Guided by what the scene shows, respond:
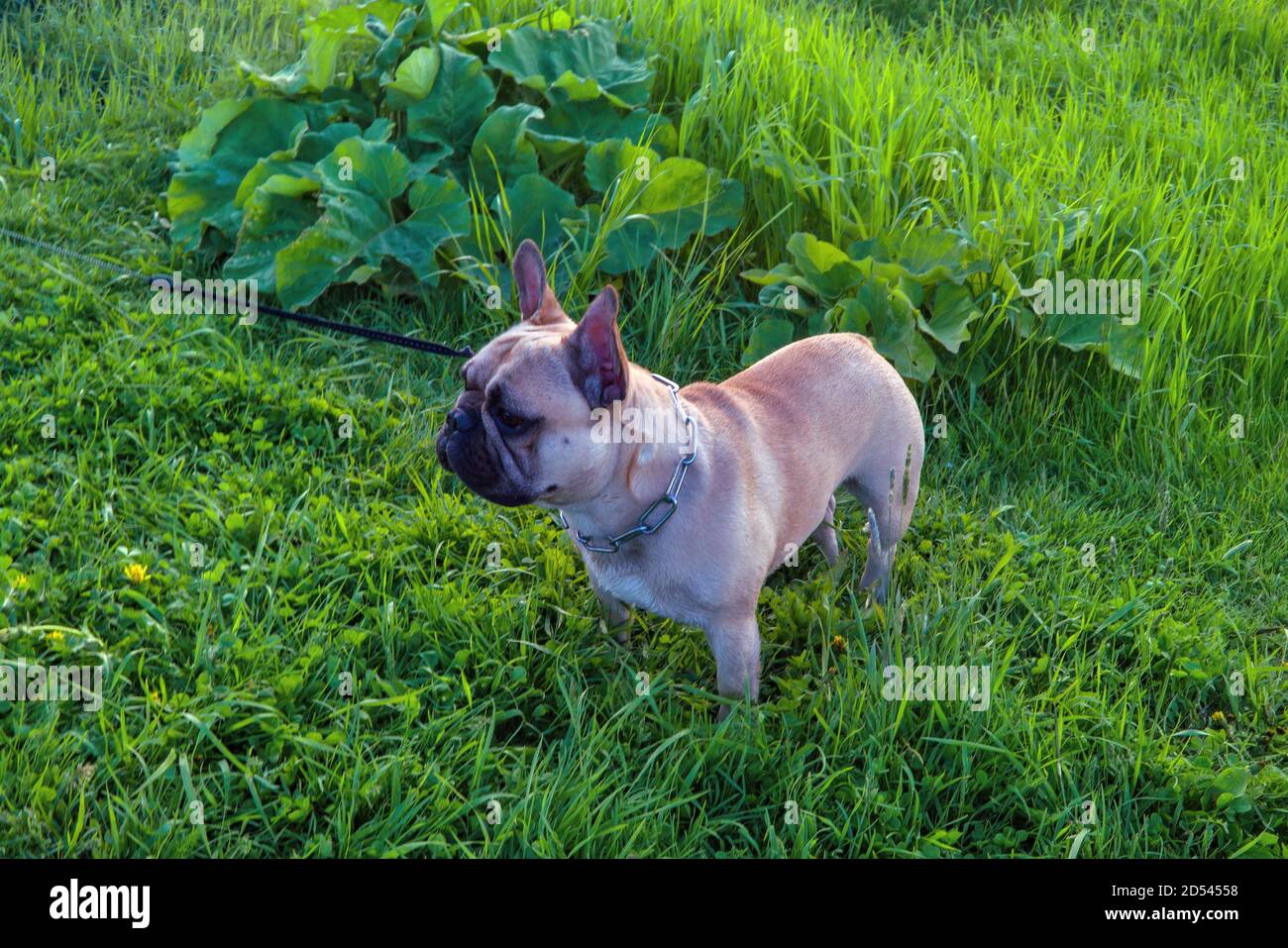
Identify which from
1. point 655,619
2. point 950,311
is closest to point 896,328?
point 950,311

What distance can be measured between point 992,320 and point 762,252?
109 cm

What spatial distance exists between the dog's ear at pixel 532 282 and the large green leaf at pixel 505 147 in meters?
1.82

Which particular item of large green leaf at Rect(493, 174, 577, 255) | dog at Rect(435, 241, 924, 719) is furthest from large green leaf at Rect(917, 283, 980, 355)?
large green leaf at Rect(493, 174, 577, 255)

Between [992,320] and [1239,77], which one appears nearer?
[992,320]

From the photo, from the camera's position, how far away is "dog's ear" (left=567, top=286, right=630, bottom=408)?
280cm

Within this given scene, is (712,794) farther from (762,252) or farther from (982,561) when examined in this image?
(762,252)

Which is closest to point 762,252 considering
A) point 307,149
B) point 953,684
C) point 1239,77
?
Result: point 307,149

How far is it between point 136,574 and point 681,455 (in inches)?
69.4

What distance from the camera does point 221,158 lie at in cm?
517

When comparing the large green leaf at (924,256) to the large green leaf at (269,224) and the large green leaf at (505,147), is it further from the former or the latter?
the large green leaf at (269,224)

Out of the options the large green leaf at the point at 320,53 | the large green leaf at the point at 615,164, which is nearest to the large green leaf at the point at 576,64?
the large green leaf at the point at 615,164

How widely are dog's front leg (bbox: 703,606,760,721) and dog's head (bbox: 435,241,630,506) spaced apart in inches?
24.3

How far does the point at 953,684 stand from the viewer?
3.38 metres

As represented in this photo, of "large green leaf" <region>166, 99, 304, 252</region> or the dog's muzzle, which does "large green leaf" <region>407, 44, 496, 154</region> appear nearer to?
"large green leaf" <region>166, 99, 304, 252</region>
